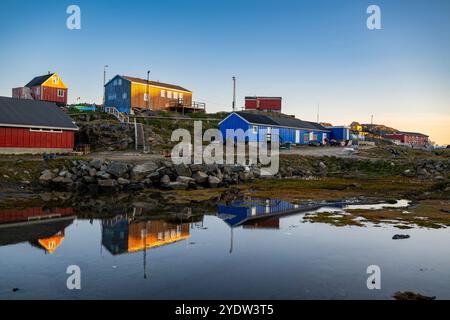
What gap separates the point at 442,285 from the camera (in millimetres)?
9656

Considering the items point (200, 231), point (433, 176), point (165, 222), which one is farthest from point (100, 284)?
point (433, 176)

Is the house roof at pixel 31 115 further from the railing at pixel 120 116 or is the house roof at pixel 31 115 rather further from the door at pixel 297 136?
the door at pixel 297 136

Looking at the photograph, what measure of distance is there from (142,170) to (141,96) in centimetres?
3198

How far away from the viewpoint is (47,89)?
57.6 metres

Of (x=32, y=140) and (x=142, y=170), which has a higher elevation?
(x=32, y=140)

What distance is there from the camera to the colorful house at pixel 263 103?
78.7 metres

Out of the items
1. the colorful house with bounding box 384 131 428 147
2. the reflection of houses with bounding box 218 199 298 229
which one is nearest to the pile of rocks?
the reflection of houses with bounding box 218 199 298 229

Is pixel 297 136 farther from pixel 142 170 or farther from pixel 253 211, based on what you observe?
pixel 253 211

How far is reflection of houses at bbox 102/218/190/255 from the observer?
12.9 m

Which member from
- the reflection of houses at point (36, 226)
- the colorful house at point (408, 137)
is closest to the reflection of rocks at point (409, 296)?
the reflection of houses at point (36, 226)

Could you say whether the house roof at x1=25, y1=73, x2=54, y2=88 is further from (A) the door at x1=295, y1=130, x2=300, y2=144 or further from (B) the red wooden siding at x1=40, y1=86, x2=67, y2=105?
(A) the door at x1=295, y1=130, x2=300, y2=144

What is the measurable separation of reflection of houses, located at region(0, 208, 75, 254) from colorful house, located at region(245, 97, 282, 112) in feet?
205

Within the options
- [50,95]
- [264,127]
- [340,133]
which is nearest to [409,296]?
[264,127]
